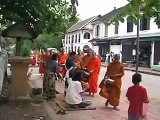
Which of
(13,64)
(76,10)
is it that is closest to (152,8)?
(76,10)

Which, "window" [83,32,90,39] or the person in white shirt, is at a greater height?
"window" [83,32,90,39]

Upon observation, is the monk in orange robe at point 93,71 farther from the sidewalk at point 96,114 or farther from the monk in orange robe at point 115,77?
the monk in orange robe at point 115,77

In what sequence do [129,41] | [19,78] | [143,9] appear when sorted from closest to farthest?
[143,9] < [19,78] < [129,41]

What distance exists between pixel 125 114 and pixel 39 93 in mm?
3493

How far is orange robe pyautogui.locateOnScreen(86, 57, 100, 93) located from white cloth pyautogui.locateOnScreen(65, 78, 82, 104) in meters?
2.95

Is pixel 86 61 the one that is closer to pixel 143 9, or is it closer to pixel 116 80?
pixel 116 80

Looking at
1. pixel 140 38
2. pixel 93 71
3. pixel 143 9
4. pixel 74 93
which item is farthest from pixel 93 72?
pixel 140 38

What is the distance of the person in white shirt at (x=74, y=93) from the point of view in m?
11.1

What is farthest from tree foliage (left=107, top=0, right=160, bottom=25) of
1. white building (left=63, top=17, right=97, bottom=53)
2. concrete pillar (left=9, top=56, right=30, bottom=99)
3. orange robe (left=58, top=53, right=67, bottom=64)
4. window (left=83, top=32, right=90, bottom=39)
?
window (left=83, top=32, right=90, bottom=39)

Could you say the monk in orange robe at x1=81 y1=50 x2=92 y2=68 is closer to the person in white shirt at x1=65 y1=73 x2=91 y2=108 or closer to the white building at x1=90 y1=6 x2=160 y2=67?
the person in white shirt at x1=65 y1=73 x2=91 y2=108

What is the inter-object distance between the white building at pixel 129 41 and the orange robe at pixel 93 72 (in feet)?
49.8

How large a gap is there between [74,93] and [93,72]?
3.20m

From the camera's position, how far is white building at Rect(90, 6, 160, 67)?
1454 inches

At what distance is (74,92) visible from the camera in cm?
1115
